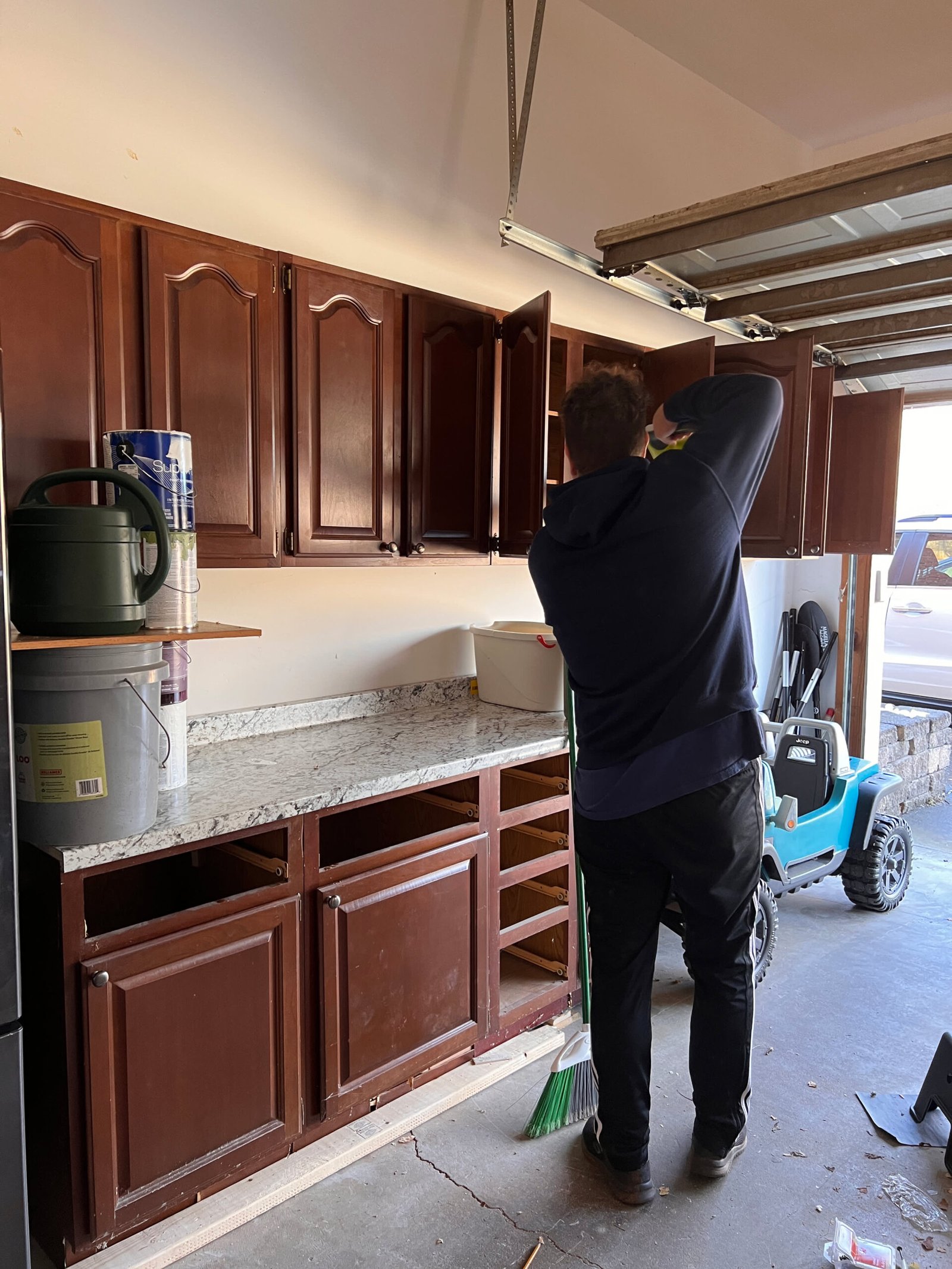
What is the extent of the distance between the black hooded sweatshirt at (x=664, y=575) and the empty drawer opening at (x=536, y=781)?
0.72 m

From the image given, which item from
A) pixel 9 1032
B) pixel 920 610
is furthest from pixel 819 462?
pixel 920 610

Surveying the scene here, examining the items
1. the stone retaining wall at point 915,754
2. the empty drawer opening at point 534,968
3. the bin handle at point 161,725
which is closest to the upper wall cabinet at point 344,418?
the bin handle at point 161,725

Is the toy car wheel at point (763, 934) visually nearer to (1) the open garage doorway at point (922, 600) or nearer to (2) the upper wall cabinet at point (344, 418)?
(2) the upper wall cabinet at point (344, 418)

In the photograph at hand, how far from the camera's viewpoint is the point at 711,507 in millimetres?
1728

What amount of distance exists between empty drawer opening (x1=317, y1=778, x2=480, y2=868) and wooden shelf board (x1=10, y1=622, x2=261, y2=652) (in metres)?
0.70

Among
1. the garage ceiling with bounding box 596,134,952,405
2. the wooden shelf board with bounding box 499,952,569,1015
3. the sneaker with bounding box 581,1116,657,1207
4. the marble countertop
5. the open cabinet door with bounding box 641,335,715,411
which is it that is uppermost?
the garage ceiling with bounding box 596,134,952,405

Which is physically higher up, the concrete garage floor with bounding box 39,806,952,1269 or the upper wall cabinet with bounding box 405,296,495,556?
the upper wall cabinet with bounding box 405,296,495,556

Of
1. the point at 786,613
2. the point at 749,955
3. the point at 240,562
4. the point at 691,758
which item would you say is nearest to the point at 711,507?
the point at 691,758

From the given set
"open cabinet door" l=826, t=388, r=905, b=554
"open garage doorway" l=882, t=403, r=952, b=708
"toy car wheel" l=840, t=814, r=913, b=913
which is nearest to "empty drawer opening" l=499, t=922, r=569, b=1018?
"toy car wheel" l=840, t=814, r=913, b=913

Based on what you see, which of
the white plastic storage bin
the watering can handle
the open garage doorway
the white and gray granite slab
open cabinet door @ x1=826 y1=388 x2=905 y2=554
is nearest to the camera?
the watering can handle

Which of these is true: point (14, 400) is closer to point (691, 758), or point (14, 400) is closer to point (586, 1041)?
point (691, 758)

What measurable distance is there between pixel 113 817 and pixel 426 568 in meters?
1.59

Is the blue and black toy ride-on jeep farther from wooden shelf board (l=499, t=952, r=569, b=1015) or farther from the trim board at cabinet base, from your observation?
the trim board at cabinet base

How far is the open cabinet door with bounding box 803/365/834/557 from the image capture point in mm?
3111
